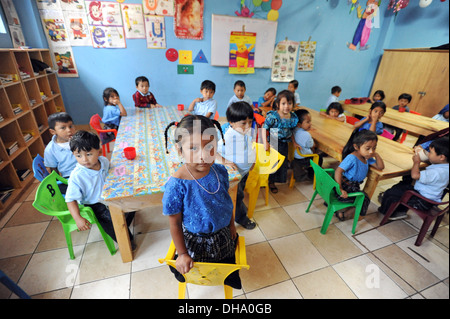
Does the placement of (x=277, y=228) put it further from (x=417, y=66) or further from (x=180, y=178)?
(x=417, y=66)

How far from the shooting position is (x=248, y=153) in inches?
73.0

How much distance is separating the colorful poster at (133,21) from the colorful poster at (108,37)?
0.42 ft

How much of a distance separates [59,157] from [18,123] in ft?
4.68

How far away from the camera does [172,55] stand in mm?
4074

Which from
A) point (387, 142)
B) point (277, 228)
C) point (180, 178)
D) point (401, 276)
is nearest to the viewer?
point (180, 178)

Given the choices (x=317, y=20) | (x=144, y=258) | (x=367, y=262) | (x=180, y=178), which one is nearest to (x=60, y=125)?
(x=144, y=258)

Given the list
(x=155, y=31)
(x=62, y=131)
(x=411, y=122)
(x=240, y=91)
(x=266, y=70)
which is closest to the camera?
(x=62, y=131)

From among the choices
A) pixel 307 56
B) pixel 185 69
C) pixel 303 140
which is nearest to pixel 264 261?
pixel 303 140

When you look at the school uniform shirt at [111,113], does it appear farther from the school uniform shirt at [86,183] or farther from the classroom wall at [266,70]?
the classroom wall at [266,70]

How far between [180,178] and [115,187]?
60 centimetres

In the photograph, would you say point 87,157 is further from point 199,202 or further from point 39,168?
point 199,202

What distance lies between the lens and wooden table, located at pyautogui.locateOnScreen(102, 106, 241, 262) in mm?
1268

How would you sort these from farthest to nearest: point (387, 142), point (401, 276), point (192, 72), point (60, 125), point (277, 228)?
point (192, 72) → point (387, 142) → point (277, 228) → point (60, 125) → point (401, 276)
